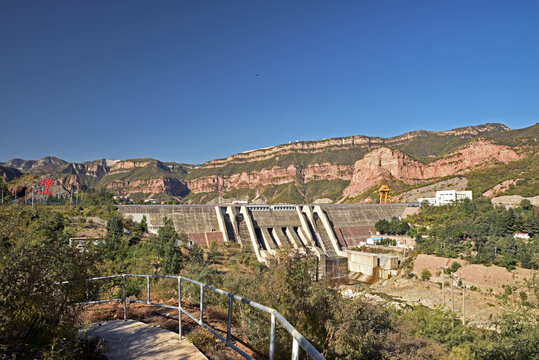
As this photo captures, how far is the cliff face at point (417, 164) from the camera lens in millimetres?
79938

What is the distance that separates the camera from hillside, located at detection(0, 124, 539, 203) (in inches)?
2904

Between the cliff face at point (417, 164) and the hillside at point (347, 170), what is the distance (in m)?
0.23

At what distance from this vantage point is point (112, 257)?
22.5 metres

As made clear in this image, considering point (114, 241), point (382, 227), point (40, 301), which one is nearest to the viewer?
point (40, 301)

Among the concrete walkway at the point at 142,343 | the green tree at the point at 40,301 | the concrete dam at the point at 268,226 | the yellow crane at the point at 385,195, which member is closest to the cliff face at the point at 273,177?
the yellow crane at the point at 385,195

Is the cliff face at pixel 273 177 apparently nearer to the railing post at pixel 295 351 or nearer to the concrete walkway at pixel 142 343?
the concrete walkway at pixel 142 343

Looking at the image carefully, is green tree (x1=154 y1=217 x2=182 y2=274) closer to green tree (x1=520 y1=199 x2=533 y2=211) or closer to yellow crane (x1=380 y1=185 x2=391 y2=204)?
green tree (x1=520 y1=199 x2=533 y2=211)

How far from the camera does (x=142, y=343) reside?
174 inches

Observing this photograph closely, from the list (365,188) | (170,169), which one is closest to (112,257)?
(365,188)

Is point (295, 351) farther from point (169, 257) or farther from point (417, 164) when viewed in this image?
point (417, 164)

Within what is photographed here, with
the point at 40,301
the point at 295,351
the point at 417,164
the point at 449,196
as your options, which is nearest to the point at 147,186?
the point at 417,164

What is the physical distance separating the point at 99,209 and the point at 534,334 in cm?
4030

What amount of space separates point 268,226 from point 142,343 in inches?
1518

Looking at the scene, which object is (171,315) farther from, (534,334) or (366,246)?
(366,246)
